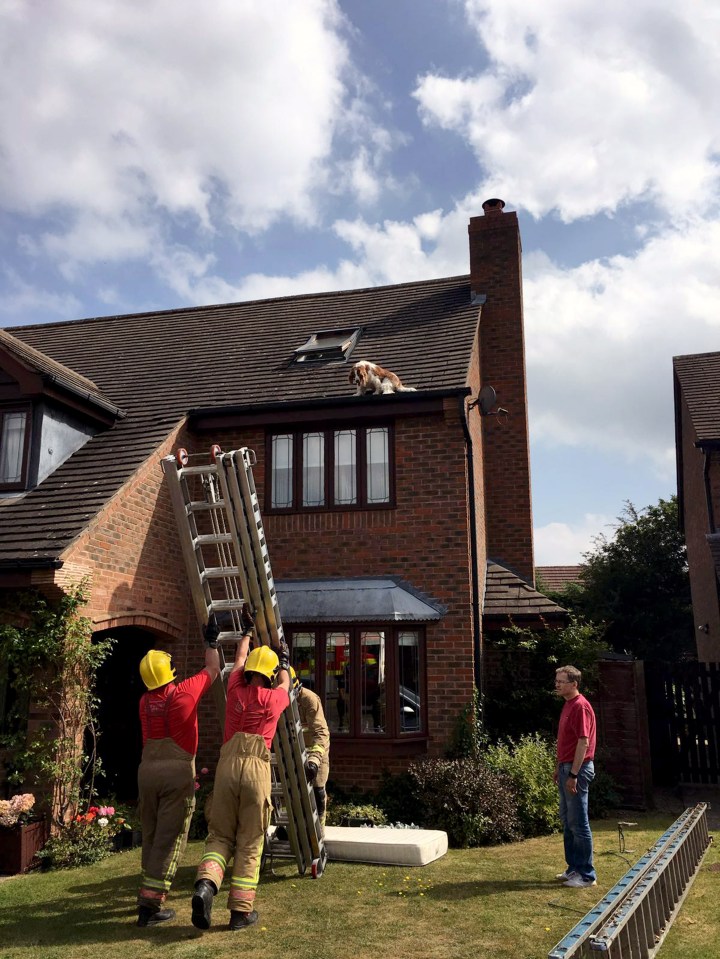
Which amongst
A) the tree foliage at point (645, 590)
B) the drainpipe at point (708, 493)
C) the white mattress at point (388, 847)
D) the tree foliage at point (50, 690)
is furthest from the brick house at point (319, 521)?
the tree foliage at point (645, 590)

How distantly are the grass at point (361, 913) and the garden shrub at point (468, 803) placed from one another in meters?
0.50

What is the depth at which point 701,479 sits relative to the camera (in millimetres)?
15914

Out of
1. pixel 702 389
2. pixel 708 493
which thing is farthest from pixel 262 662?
pixel 702 389

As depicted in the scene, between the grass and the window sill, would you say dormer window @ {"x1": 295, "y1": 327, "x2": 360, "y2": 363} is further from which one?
the grass

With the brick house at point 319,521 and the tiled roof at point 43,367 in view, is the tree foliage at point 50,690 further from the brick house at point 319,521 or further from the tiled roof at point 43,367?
the tiled roof at point 43,367

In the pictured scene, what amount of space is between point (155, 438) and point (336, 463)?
2623 millimetres

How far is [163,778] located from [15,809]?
2737 mm

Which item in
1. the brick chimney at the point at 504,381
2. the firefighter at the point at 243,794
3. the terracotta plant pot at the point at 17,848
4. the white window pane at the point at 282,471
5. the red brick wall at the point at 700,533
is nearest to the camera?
the firefighter at the point at 243,794

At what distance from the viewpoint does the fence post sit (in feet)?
32.9

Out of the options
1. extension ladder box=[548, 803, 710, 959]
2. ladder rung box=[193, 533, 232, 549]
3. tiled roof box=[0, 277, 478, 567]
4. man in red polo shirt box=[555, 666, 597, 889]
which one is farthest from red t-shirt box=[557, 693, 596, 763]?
tiled roof box=[0, 277, 478, 567]

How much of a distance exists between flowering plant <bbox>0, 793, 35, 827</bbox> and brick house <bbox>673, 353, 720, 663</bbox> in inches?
399

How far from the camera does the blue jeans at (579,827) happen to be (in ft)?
20.3

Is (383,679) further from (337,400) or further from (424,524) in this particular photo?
(337,400)

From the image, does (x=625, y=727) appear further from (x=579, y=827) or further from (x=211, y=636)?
(x=211, y=636)
